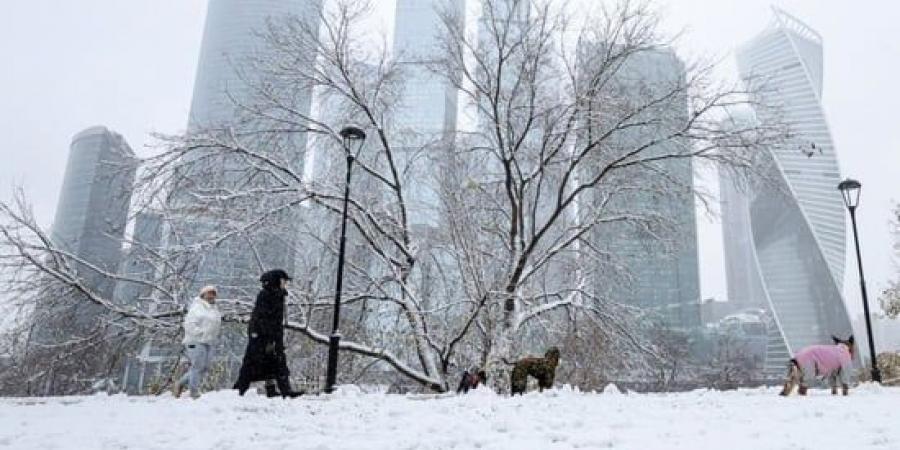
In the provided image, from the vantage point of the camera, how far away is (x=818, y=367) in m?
8.68

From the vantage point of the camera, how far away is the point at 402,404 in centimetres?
688

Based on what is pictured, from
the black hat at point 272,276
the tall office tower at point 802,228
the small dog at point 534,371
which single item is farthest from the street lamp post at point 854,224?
the tall office tower at point 802,228

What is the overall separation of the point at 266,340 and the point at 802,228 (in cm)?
10158

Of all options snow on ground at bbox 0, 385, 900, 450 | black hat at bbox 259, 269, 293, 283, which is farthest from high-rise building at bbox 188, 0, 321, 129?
snow on ground at bbox 0, 385, 900, 450

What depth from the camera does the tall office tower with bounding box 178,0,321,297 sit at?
A: 1221cm

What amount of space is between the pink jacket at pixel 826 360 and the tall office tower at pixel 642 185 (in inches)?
201

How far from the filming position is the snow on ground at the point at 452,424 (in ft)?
13.7

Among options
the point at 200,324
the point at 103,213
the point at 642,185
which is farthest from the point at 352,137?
the point at 642,185

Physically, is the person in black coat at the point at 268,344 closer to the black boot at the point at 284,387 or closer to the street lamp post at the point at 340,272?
the black boot at the point at 284,387

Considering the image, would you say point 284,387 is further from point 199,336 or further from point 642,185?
point 642,185

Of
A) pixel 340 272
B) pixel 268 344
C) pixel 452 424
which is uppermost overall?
pixel 340 272

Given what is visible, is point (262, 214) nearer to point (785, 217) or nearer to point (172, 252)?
point (172, 252)

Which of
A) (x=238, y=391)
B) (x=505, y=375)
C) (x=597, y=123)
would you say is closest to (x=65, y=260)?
(x=238, y=391)

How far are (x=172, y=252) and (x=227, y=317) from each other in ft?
6.06
